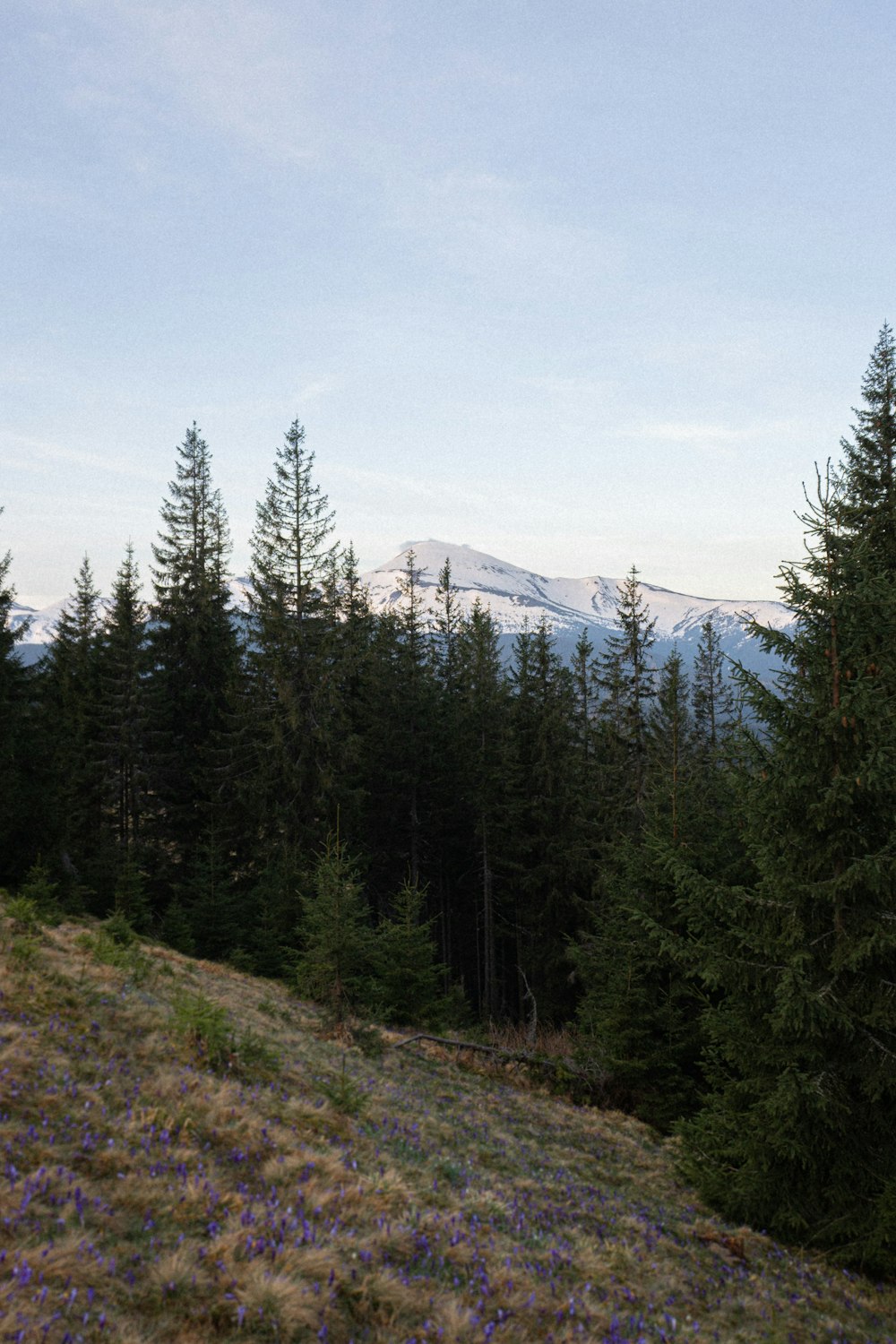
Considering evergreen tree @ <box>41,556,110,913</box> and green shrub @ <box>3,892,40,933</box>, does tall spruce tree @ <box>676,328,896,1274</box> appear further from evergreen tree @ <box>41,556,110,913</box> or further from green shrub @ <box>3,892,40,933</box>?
evergreen tree @ <box>41,556,110,913</box>

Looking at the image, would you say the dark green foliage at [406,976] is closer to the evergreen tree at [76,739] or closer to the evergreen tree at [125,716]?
the evergreen tree at [76,739]

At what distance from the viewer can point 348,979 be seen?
15.3 metres

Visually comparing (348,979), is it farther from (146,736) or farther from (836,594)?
(146,736)

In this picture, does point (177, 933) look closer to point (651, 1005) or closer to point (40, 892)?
point (40, 892)

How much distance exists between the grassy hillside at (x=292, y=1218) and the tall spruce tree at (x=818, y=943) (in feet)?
2.36

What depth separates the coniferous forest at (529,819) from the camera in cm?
823

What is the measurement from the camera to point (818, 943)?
28.1 ft

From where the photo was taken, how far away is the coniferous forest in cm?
823

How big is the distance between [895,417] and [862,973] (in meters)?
16.4

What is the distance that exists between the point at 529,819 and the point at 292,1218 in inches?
1354

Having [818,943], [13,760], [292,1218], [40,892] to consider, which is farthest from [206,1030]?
[13,760]

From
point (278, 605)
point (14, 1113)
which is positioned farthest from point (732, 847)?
point (278, 605)

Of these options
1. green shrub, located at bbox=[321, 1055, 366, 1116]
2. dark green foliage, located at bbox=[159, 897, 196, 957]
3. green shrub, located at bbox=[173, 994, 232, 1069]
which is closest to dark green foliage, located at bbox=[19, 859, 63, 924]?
dark green foliage, located at bbox=[159, 897, 196, 957]

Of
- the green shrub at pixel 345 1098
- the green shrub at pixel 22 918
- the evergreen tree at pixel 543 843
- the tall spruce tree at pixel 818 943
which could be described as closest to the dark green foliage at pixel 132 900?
the green shrub at pixel 22 918
